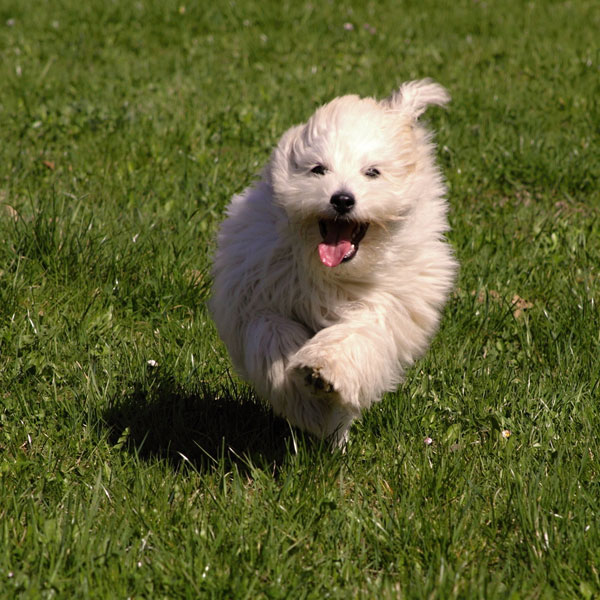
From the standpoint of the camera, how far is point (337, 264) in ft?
10.7

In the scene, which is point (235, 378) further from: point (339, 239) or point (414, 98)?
point (414, 98)

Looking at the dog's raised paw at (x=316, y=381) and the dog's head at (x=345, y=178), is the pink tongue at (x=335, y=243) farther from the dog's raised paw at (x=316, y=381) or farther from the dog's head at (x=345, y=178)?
the dog's raised paw at (x=316, y=381)

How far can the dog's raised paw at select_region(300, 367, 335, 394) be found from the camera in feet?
10.1

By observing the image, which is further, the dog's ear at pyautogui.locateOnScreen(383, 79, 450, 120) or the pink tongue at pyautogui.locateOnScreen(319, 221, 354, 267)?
the dog's ear at pyautogui.locateOnScreen(383, 79, 450, 120)

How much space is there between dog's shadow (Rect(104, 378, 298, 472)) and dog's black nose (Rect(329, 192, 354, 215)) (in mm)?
956

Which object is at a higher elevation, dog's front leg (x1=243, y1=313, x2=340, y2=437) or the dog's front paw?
the dog's front paw

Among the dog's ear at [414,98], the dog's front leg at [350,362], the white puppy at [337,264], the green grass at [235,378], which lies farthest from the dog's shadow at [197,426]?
the dog's ear at [414,98]

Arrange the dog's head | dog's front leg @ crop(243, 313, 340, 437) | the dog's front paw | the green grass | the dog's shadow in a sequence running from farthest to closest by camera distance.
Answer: the dog's shadow → dog's front leg @ crop(243, 313, 340, 437) → the dog's head → the dog's front paw → the green grass

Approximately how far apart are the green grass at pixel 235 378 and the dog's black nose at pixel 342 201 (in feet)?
2.82

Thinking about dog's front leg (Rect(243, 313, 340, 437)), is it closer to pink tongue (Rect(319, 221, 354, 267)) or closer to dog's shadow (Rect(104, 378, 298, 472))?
dog's shadow (Rect(104, 378, 298, 472))

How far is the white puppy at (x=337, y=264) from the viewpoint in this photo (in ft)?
10.5

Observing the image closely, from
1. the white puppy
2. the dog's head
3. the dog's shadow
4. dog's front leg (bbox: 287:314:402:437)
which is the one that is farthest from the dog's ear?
the dog's shadow

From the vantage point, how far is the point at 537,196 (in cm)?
602

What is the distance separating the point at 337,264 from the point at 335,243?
75 mm
